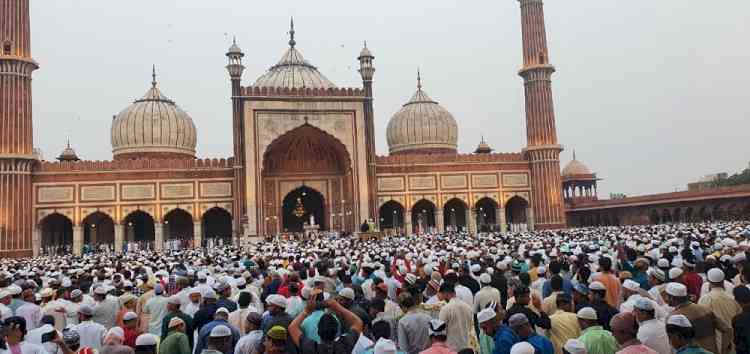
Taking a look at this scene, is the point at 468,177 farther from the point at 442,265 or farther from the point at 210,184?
the point at 442,265

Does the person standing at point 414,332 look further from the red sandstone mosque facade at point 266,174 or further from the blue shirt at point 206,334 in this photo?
the red sandstone mosque facade at point 266,174

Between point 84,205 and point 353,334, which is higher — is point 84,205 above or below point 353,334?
above

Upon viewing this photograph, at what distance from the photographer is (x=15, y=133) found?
25.1 m

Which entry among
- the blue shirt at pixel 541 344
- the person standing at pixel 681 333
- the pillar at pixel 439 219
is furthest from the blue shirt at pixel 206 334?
the pillar at pixel 439 219

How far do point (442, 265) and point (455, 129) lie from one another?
29.5m

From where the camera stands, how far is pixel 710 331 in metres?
4.49

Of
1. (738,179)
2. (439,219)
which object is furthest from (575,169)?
(439,219)

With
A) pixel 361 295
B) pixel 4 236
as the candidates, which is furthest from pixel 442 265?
pixel 4 236

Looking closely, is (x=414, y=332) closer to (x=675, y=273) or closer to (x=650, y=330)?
(x=650, y=330)

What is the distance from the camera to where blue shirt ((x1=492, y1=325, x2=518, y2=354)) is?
13.0 ft

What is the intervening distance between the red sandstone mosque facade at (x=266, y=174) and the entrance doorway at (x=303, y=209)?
6 cm

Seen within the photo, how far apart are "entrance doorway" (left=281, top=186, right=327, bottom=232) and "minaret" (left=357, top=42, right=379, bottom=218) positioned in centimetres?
350

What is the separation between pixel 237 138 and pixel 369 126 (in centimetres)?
607

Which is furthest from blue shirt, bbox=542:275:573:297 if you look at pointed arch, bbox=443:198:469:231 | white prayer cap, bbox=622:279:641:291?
pointed arch, bbox=443:198:469:231
